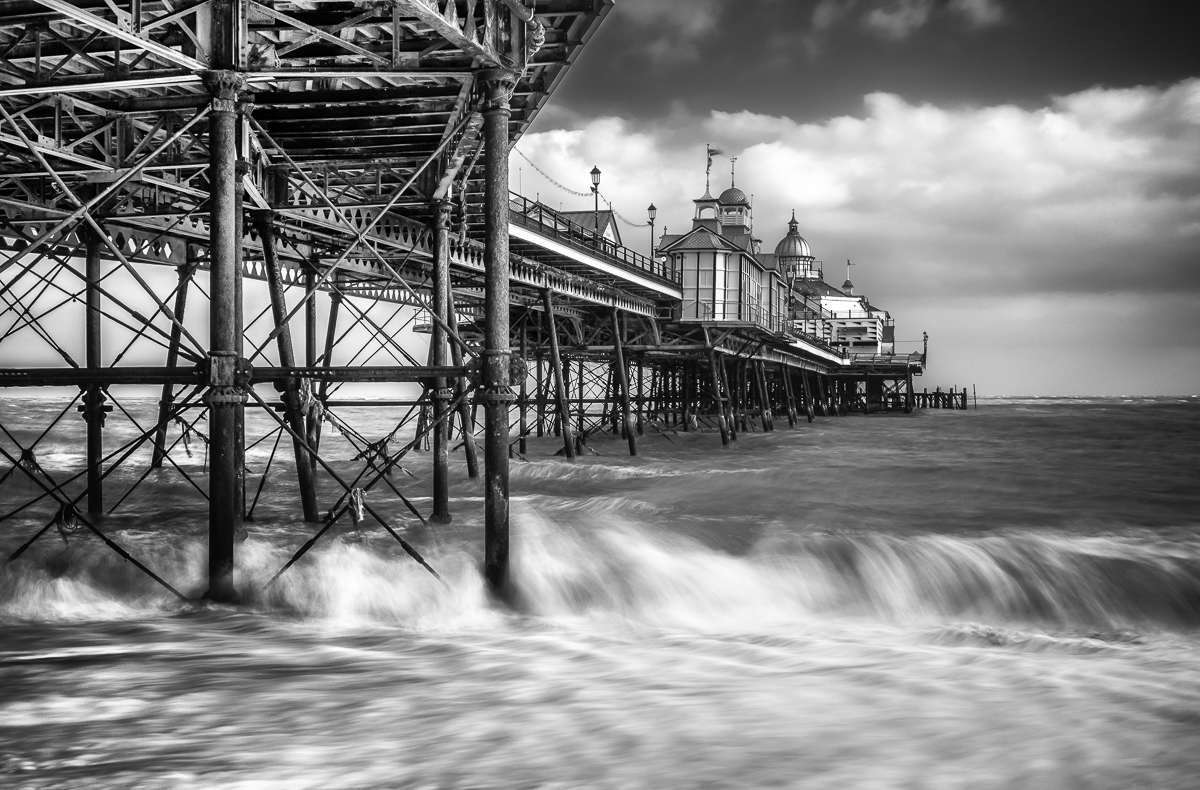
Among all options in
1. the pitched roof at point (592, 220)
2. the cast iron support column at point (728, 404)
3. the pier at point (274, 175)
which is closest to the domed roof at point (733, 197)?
the pitched roof at point (592, 220)

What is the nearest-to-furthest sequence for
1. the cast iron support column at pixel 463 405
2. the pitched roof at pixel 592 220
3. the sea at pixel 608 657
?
the sea at pixel 608 657
the cast iron support column at pixel 463 405
the pitched roof at pixel 592 220

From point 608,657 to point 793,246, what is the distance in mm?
91100

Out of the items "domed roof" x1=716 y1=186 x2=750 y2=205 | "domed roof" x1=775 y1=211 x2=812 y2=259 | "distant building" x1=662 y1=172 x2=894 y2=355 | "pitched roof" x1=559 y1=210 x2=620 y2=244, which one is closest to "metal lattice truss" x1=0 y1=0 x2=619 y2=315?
"distant building" x1=662 y1=172 x2=894 y2=355

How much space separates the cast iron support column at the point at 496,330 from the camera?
757cm

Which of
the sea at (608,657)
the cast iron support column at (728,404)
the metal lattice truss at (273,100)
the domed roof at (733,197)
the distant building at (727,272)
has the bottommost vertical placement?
the sea at (608,657)

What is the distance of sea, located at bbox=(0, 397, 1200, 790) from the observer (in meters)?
4.87

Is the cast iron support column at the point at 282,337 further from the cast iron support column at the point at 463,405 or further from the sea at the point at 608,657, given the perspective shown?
the cast iron support column at the point at 463,405

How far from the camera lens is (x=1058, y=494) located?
1906 cm

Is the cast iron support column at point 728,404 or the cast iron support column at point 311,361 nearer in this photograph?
the cast iron support column at point 311,361

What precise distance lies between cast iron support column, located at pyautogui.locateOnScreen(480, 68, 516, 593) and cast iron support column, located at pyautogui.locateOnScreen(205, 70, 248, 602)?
6.21ft

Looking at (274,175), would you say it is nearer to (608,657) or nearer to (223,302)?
(223,302)

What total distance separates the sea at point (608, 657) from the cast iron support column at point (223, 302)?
118cm

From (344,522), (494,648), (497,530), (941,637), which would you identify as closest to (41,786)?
(494,648)

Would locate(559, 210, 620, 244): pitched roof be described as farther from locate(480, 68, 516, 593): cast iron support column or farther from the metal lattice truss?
locate(480, 68, 516, 593): cast iron support column
